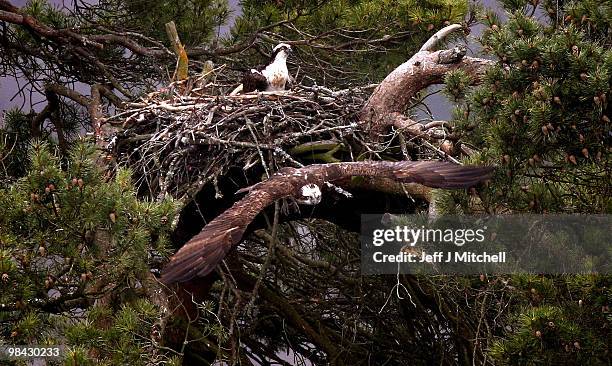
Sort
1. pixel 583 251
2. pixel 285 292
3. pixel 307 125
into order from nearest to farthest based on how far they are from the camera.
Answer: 1. pixel 583 251
2. pixel 307 125
3. pixel 285 292

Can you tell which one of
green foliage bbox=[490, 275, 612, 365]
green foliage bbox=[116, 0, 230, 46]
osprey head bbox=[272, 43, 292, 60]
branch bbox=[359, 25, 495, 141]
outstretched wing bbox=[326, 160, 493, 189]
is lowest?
green foliage bbox=[490, 275, 612, 365]

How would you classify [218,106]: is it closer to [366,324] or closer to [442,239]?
[442,239]

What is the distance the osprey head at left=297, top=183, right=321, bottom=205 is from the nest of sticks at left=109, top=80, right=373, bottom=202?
481mm

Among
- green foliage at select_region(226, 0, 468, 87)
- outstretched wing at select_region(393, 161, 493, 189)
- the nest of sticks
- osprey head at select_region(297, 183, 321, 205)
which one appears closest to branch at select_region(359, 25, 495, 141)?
the nest of sticks

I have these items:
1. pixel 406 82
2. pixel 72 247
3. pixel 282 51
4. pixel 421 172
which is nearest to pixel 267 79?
pixel 282 51

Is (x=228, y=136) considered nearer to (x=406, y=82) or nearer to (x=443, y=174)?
(x=406, y=82)

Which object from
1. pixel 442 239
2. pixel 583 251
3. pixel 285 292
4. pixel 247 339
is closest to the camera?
pixel 583 251

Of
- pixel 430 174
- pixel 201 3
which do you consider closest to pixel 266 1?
pixel 201 3

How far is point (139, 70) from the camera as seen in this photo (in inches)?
246

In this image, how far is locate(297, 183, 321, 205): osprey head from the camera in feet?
11.4

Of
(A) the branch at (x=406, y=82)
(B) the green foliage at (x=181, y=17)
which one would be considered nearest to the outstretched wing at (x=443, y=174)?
(A) the branch at (x=406, y=82)

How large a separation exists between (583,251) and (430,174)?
59cm

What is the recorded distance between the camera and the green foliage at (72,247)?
2.83m

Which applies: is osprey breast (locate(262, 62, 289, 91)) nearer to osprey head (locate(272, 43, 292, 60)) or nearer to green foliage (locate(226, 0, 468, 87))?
osprey head (locate(272, 43, 292, 60))
